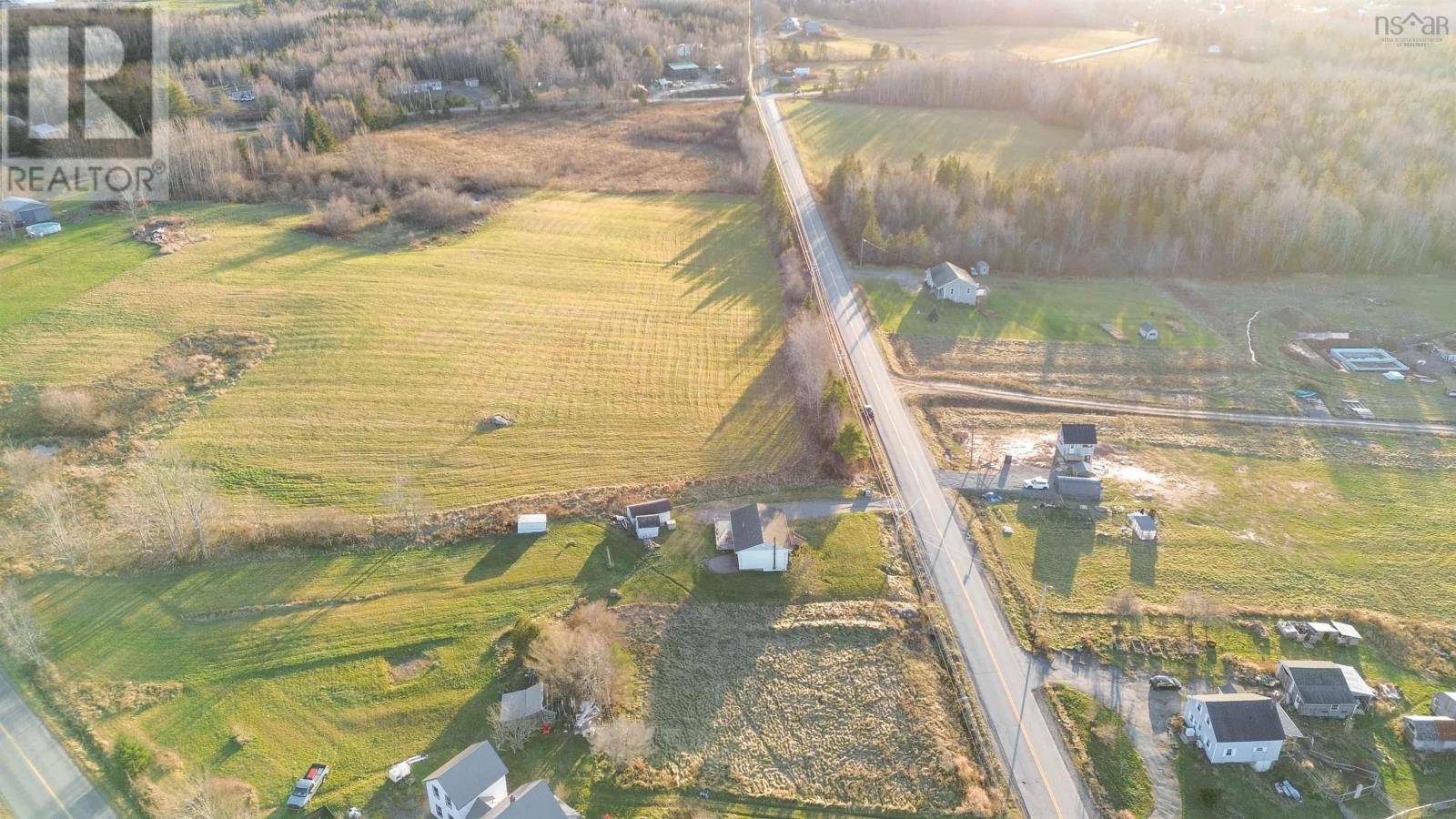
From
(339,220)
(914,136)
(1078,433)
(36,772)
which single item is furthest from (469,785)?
(914,136)

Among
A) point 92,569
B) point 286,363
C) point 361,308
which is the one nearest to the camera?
point 92,569

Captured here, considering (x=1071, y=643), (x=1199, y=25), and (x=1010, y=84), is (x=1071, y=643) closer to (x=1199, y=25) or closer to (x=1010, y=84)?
(x=1010, y=84)

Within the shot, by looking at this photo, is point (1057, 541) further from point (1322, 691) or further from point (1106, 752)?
point (1106, 752)

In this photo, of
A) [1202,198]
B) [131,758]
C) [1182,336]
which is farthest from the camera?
[1202,198]

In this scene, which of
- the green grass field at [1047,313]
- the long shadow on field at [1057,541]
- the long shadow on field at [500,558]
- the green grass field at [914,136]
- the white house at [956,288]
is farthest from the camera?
the green grass field at [914,136]

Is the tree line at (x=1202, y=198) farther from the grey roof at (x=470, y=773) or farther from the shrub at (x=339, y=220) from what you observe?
the grey roof at (x=470, y=773)

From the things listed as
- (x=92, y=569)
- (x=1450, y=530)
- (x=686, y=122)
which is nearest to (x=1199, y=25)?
(x=686, y=122)

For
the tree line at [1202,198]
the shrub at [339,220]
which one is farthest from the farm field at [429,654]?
the shrub at [339,220]
